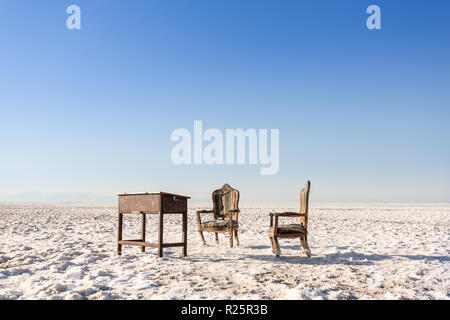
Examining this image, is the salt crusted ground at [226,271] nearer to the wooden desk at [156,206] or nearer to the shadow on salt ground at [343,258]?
the shadow on salt ground at [343,258]

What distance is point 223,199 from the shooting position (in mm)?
8812

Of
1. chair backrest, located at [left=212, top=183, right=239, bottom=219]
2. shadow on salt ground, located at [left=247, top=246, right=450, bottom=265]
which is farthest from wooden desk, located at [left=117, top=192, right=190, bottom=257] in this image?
chair backrest, located at [left=212, top=183, right=239, bottom=219]

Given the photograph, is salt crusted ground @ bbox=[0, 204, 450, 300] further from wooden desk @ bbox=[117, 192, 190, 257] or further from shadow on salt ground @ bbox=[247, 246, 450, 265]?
wooden desk @ bbox=[117, 192, 190, 257]

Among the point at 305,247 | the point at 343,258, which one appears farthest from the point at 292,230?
the point at 343,258

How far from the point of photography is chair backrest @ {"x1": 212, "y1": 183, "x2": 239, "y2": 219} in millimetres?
8656

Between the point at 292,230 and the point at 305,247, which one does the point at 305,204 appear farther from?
the point at 305,247

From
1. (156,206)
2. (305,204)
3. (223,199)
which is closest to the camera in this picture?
(156,206)

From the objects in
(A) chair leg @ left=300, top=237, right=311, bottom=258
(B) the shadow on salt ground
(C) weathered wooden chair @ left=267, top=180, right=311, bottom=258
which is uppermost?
(C) weathered wooden chair @ left=267, top=180, right=311, bottom=258

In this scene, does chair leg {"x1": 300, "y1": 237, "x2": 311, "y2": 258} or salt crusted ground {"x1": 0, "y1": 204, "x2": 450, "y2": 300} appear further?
chair leg {"x1": 300, "y1": 237, "x2": 311, "y2": 258}

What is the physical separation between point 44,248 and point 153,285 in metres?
3.94

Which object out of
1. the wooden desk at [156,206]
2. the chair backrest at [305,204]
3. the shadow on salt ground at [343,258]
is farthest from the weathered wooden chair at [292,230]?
the wooden desk at [156,206]
